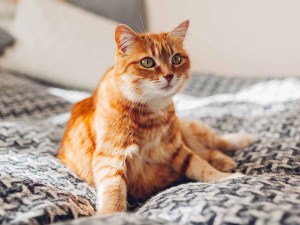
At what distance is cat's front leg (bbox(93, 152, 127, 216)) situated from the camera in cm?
110

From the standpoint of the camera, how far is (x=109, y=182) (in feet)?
3.81

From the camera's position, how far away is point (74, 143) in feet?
4.46

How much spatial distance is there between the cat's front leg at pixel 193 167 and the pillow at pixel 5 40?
1.45 metres

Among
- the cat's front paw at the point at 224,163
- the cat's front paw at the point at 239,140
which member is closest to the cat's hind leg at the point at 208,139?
the cat's front paw at the point at 239,140

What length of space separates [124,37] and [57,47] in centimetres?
120

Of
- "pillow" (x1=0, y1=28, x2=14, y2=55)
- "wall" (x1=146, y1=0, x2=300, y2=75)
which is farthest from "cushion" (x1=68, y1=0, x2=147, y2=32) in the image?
"pillow" (x1=0, y1=28, x2=14, y2=55)

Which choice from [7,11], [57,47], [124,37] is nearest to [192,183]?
[124,37]

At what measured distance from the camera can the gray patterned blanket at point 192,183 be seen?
33.9 inches

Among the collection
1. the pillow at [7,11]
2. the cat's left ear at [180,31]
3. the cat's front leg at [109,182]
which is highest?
the pillow at [7,11]

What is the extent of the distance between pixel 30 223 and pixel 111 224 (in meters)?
0.22

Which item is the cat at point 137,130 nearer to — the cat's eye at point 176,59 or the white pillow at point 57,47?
the cat's eye at point 176,59

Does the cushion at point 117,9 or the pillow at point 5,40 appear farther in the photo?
the cushion at point 117,9

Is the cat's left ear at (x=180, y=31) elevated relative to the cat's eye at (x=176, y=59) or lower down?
elevated

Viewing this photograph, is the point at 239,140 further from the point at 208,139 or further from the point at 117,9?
the point at 117,9
